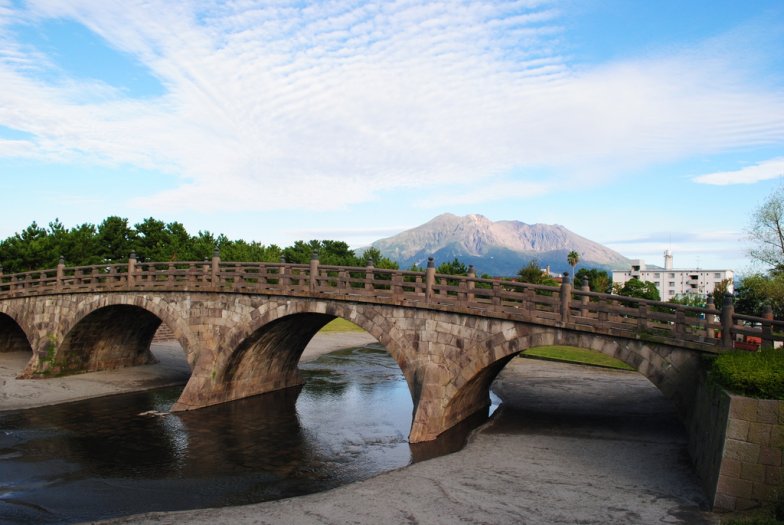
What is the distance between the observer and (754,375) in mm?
13477

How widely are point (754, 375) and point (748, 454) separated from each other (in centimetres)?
186

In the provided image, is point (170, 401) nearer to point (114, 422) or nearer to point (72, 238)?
point (114, 422)

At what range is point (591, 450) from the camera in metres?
19.5

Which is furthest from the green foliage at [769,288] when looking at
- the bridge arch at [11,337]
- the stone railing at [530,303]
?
the bridge arch at [11,337]

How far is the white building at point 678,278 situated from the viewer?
145 m

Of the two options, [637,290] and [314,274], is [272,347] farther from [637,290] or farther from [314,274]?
[637,290]

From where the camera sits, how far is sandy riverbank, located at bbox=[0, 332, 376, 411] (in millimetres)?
30031

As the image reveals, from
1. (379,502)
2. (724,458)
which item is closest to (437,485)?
(379,502)

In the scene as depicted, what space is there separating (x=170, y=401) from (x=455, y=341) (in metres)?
17.6

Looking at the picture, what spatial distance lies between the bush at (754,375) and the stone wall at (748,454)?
1.03ft

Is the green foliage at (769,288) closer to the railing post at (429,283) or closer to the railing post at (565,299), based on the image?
the railing post at (565,299)

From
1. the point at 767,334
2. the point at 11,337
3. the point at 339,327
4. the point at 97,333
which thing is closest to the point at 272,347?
the point at 97,333

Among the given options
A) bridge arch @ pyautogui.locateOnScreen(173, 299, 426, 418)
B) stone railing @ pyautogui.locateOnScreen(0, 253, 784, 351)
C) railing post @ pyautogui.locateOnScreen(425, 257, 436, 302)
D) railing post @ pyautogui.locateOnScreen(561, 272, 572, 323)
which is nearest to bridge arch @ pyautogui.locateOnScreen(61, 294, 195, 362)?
stone railing @ pyautogui.locateOnScreen(0, 253, 784, 351)

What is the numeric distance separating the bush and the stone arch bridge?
2.41 m
